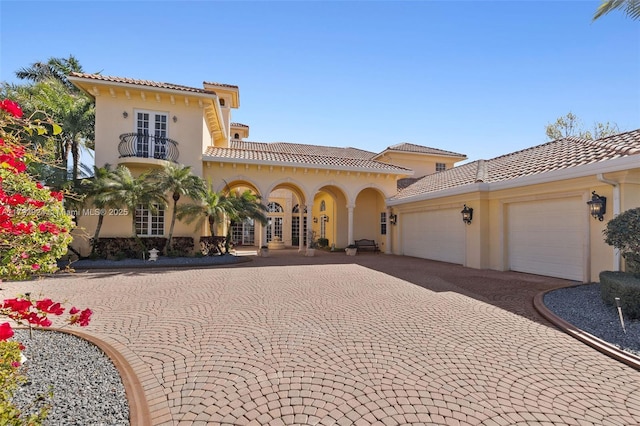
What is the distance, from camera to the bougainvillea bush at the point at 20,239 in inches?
87.3

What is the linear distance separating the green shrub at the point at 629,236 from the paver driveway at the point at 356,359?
6.94ft

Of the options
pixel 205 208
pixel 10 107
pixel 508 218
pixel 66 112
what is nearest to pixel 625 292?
pixel 508 218

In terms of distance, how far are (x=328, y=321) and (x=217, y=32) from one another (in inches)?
370

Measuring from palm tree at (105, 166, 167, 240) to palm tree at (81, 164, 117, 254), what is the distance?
72 mm

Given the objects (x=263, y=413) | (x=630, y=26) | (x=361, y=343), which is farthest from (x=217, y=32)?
(x=630, y=26)

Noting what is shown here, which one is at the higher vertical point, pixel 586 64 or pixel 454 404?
pixel 586 64

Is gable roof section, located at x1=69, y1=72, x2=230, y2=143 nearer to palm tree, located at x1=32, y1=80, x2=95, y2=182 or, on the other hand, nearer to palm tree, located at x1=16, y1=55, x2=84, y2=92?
palm tree, located at x1=32, y1=80, x2=95, y2=182

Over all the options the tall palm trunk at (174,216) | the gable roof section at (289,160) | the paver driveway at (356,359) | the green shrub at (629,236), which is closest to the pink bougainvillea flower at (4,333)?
the paver driveway at (356,359)

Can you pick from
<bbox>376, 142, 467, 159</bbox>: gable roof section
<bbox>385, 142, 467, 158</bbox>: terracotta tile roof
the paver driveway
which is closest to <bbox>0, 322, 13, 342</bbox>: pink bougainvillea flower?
the paver driveway

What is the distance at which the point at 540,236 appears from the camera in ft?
36.2

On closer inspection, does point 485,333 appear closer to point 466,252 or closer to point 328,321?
point 328,321

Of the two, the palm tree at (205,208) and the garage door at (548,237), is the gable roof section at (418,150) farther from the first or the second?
the palm tree at (205,208)

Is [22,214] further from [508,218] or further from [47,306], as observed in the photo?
[508,218]

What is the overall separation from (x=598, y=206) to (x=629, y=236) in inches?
112
